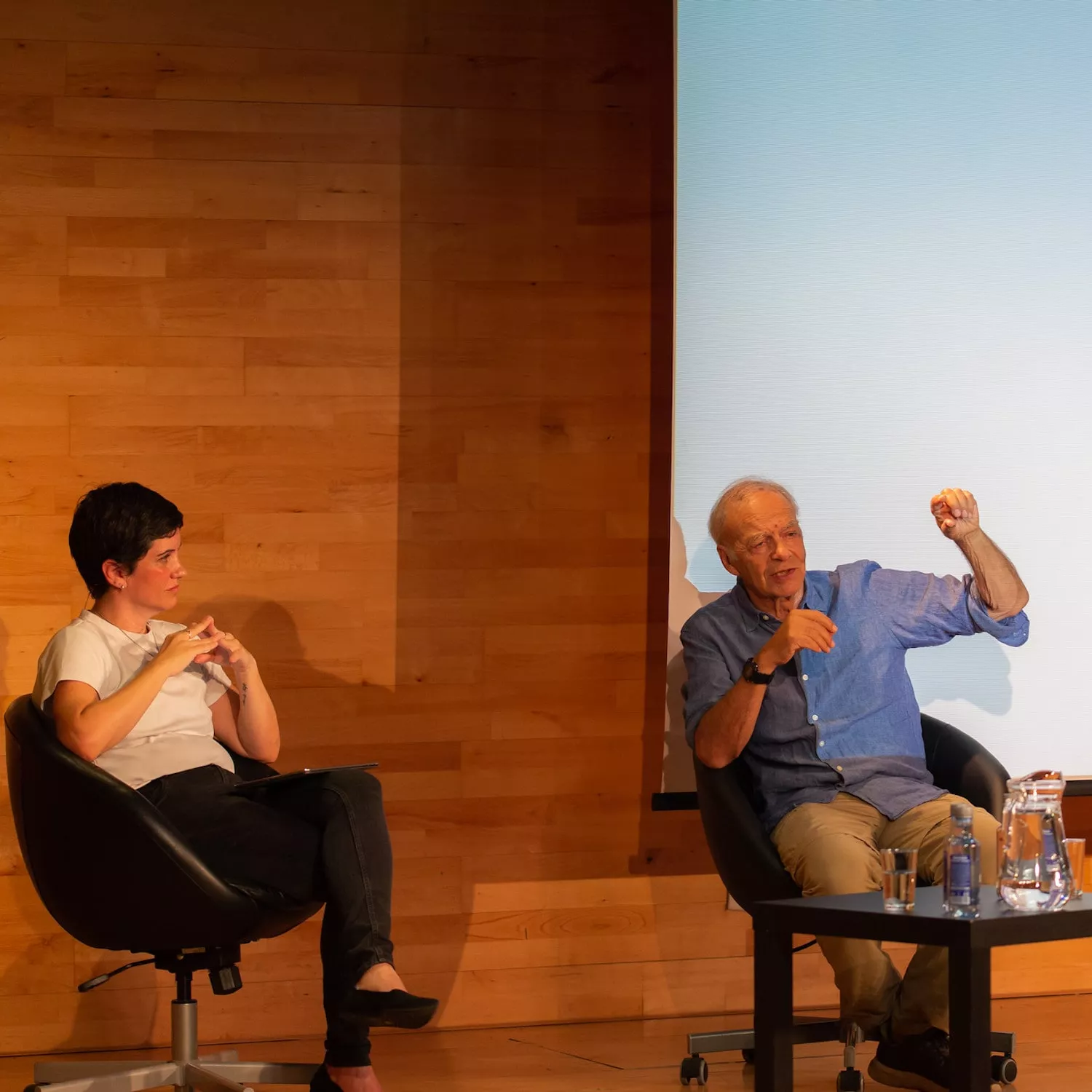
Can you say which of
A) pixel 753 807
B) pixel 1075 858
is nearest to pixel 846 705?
pixel 753 807

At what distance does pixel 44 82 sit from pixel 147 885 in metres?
2.06

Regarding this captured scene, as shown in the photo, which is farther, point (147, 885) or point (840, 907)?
point (147, 885)

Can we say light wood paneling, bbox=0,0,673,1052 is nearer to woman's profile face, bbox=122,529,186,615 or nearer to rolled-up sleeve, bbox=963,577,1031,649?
woman's profile face, bbox=122,529,186,615

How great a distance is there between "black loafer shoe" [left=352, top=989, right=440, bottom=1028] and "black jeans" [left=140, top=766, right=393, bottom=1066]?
0.09 ft

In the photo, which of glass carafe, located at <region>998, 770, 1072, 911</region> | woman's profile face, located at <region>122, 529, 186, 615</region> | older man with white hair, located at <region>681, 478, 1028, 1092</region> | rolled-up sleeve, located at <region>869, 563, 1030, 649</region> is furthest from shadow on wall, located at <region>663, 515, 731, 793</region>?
glass carafe, located at <region>998, 770, 1072, 911</region>

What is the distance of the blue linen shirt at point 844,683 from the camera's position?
3.14m

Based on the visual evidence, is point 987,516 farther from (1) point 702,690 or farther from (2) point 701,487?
(1) point 702,690

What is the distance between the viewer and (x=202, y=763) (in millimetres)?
2977

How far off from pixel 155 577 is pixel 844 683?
4.81 ft

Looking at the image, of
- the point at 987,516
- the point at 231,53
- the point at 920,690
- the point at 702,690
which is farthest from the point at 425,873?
the point at 231,53

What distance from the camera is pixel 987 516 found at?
362cm

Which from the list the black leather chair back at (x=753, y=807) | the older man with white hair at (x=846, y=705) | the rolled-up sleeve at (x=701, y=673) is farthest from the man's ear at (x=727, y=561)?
the black leather chair back at (x=753, y=807)

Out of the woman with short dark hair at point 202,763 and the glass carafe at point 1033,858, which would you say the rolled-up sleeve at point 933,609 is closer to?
the glass carafe at point 1033,858

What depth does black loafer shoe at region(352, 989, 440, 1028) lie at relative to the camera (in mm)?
2561
